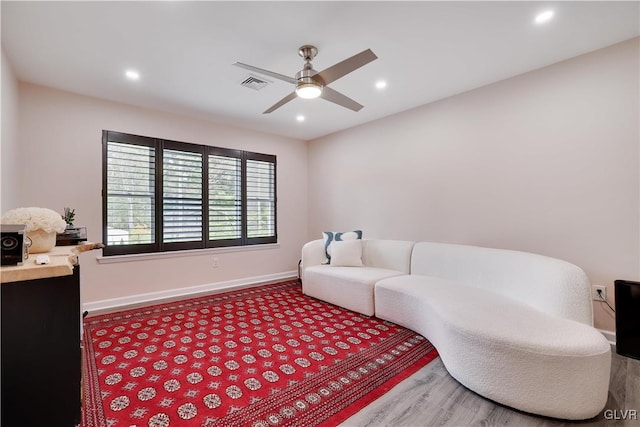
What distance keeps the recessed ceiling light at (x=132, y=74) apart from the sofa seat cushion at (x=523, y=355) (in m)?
3.67

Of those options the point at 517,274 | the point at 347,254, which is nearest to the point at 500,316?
the point at 517,274

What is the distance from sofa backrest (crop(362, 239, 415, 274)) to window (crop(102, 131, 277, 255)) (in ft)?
6.22

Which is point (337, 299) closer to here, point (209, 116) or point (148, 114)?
point (209, 116)

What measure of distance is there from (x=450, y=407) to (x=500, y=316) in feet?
2.46

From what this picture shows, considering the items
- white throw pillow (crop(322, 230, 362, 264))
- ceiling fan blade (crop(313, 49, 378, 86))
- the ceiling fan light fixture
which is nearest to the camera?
ceiling fan blade (crop(313, 49, 378, 86))

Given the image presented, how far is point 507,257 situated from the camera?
9.16ft

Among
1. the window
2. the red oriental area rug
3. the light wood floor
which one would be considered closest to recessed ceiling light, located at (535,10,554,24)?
the light wood floor

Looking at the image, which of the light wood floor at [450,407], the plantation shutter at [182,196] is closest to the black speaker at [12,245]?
the light wood floor at [450,407]

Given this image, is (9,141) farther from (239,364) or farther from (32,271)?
(239,364)

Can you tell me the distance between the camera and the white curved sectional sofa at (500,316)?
165cm

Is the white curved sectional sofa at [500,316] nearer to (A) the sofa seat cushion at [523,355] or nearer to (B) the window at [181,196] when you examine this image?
(A) the sofa seat cushion at [523,355]

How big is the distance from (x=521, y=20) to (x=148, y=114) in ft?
14.1

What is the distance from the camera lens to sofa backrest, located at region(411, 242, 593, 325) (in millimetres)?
2123

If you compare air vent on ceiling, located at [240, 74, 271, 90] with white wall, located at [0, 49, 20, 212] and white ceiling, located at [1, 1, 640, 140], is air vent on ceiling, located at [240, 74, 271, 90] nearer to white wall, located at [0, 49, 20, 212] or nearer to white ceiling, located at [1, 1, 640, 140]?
white ceiling, located at [1, 1, 640, 140]
